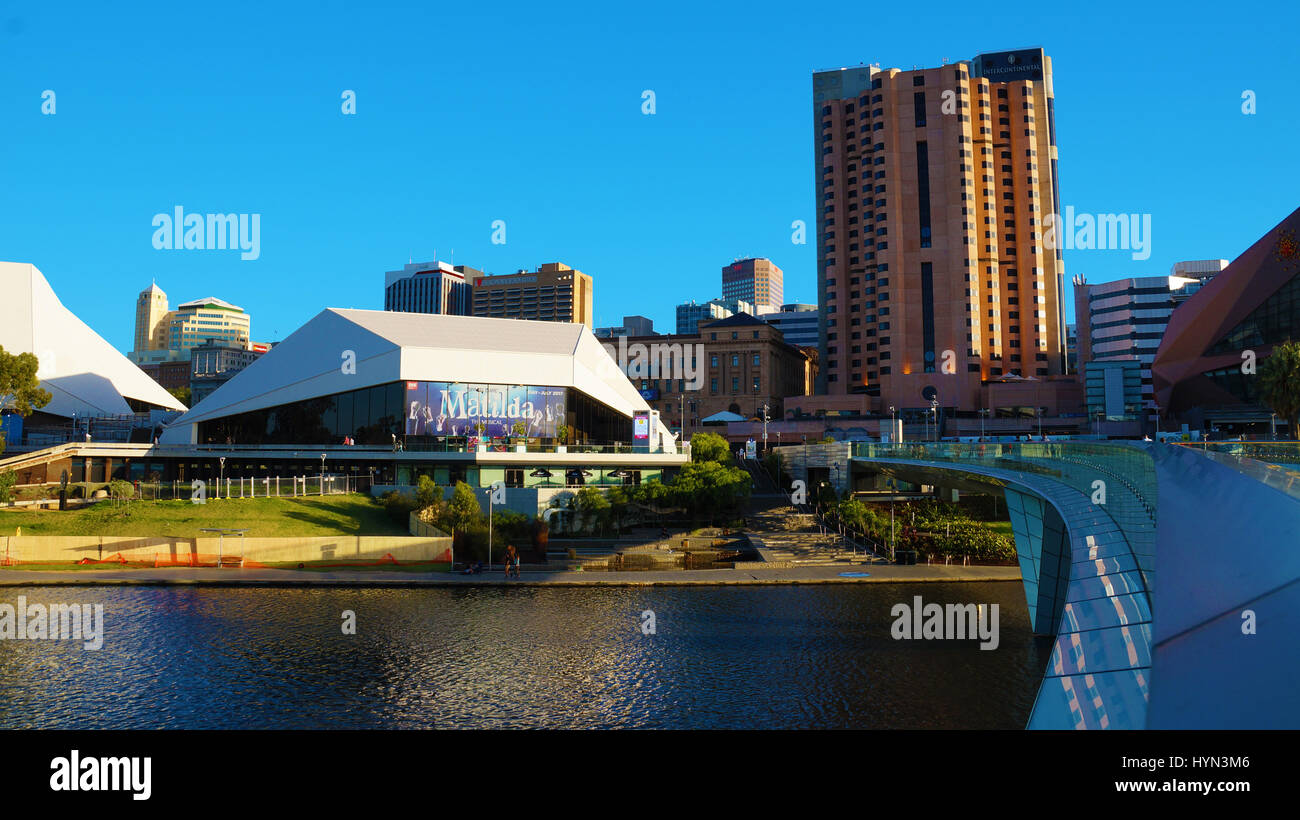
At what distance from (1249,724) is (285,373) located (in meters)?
70.0

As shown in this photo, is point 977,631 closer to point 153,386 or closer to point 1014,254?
point 153,386

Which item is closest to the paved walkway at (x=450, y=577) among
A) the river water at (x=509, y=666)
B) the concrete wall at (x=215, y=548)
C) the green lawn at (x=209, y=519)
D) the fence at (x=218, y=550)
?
the fence at (x=218, y=550)

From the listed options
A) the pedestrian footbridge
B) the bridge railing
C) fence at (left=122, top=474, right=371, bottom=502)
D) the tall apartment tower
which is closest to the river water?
the bridge railing

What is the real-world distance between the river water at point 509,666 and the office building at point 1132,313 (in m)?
136

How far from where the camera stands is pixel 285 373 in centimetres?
6731

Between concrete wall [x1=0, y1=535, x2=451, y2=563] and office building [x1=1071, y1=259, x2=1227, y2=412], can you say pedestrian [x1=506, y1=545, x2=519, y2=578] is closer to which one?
concrete wall [x1=0, y1=535, x2=451, y2=563]

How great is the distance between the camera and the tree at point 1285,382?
144 ft

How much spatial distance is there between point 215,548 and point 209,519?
14.5 ft

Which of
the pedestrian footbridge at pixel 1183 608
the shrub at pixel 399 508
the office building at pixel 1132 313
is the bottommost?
the shrub at pixel 399 508

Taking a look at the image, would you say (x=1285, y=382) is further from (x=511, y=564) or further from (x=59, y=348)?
(x=59, y=348)

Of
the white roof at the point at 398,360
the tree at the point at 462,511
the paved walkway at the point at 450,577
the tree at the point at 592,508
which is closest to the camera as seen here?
the paved walkway at the point at 450,577

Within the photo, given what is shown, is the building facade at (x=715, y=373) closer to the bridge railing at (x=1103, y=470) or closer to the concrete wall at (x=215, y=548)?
the concrete wall at (x=215, y=548)
